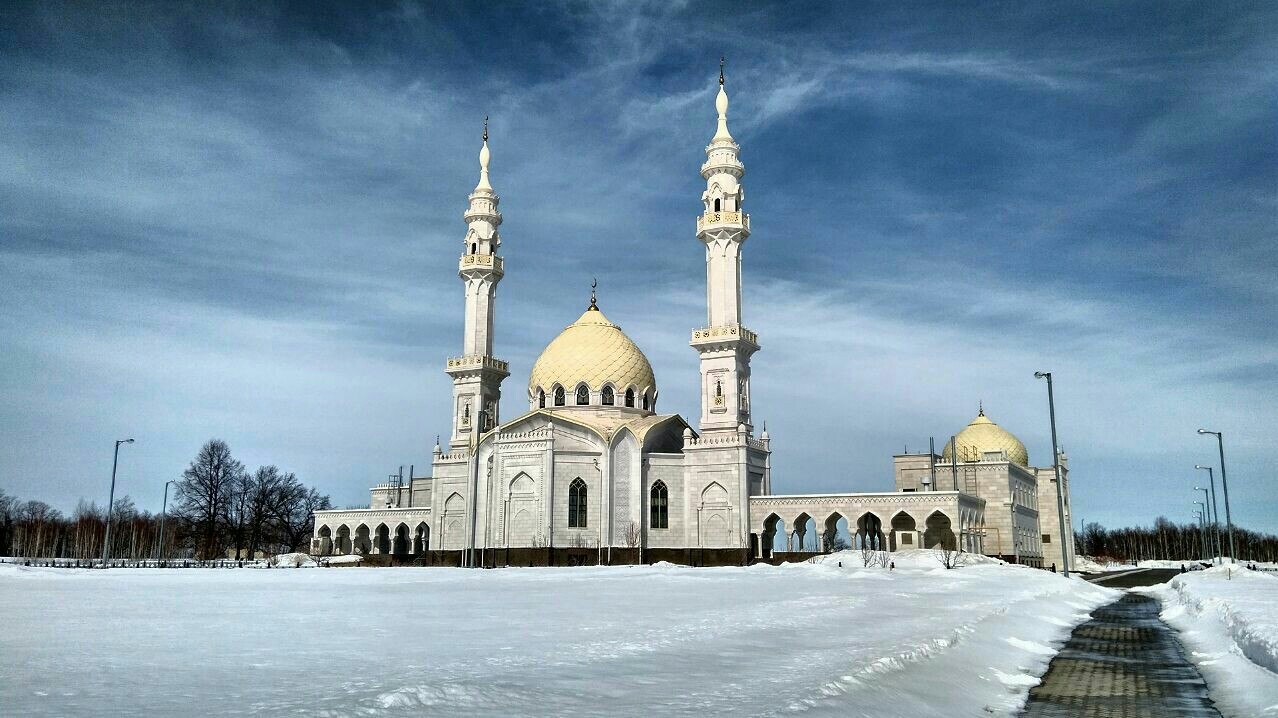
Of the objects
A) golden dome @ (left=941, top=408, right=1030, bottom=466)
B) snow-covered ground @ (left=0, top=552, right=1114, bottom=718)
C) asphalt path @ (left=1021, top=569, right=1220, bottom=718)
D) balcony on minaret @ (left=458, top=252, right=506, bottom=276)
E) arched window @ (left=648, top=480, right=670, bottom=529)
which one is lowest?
asphalt path @ (left=1021, top=569, right=1220, bottom=718)

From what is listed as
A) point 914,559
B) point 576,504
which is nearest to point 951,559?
point 914,559

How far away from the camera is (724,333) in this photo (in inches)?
2363

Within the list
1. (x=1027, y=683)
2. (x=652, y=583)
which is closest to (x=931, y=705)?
(x=1027, y=683)

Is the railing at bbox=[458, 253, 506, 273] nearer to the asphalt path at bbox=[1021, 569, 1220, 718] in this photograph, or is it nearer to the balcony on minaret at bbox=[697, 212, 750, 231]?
the balcony on minaret at bbox=[697, 212, 750, 231]

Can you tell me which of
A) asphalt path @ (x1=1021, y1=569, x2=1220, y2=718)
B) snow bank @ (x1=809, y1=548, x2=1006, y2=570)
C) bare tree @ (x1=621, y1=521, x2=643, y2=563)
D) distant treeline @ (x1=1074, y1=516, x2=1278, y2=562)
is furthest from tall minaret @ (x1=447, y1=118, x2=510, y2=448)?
distant treeline @ (x1=1074, y1=516, x2=1278, y2=562)

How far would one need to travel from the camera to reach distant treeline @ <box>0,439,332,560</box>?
3113 inches

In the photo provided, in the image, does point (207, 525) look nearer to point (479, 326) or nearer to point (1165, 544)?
point (479, 326)

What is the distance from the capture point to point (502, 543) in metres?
59.8

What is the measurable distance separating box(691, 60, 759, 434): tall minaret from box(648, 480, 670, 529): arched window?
443cm

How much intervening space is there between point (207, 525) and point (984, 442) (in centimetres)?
6161

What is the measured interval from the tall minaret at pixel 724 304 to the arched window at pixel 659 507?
4.43 metres

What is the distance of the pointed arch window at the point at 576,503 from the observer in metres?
59.3

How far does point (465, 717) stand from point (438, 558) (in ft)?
193

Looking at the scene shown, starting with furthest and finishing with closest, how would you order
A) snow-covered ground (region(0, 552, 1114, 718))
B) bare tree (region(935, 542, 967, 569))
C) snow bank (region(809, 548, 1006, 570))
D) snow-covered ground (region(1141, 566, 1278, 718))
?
snow bank (region(809, 548, 1006, 570)), bare tree (region(935, 542, 967, 569)), snow-covered ground (region(1141, 566, 1278, 718)), snow-covered ground (region(0, 552, 1114, 718))
